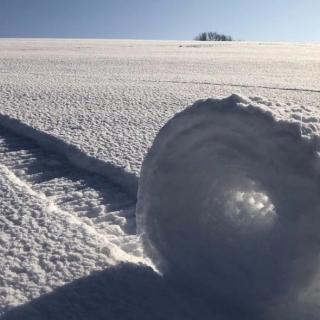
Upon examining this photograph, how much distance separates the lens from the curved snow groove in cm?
137

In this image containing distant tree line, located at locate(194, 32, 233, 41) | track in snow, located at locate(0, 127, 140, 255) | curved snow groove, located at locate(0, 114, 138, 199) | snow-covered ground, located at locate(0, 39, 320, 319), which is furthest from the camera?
distant tree line, located at locate(194, 32, 233, 41)

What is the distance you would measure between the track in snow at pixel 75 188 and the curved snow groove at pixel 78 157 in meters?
0.02

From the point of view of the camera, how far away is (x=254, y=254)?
884 mm

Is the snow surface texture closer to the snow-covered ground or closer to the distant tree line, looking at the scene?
the snow-covered ground

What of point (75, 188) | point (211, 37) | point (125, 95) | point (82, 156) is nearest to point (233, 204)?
point (75, 188)

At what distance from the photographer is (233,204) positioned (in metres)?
0.96

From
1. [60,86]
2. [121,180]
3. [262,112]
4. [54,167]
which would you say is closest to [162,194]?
[262,112]

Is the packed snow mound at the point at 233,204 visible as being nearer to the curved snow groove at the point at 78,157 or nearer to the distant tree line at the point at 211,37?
the curved snow groove at the point at 78,157

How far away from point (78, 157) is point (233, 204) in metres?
0.71

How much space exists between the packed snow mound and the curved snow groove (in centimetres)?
40

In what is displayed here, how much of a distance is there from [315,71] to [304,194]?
2912 millimetres

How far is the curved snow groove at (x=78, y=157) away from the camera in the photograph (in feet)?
4.50

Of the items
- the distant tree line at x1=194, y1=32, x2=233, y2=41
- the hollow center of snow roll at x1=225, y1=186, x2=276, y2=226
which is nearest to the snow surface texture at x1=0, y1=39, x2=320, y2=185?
the hollow center of snow roll at x1=225, y1=186, x2=276, y2=226

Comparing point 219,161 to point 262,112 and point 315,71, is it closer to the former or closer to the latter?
point 262,112
